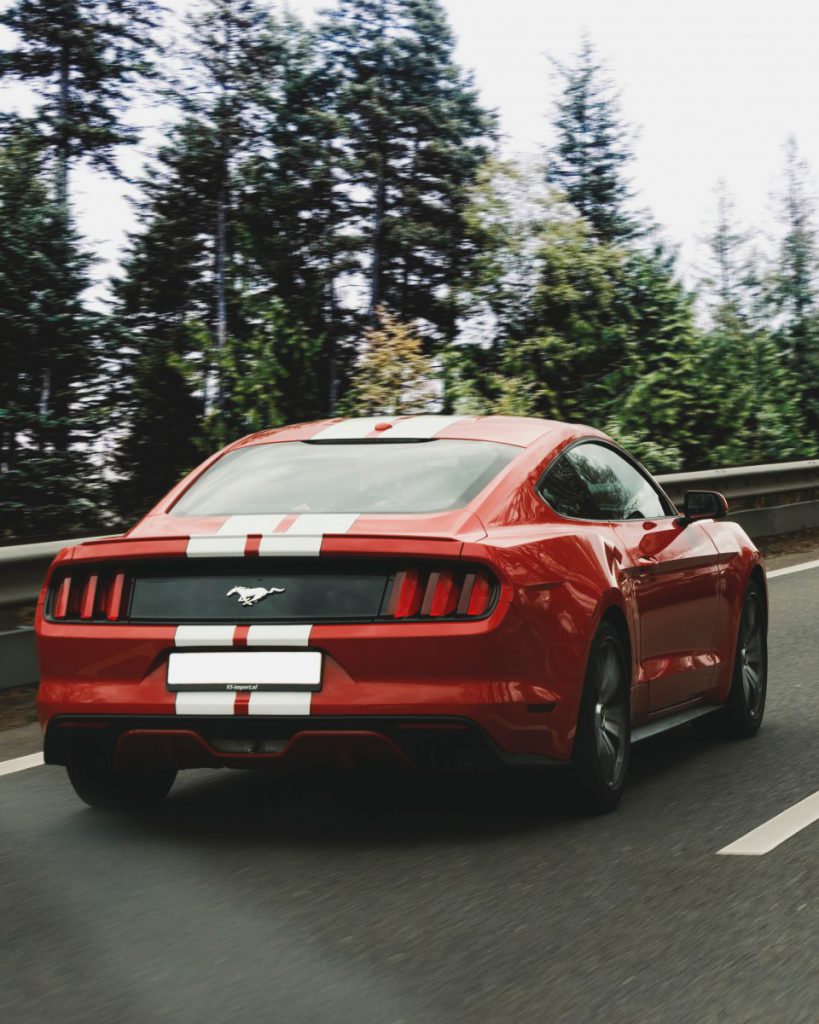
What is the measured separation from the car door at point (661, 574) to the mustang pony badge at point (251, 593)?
4.71ft

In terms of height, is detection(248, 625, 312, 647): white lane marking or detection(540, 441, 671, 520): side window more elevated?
detection(540, 441, 671, 520): side window

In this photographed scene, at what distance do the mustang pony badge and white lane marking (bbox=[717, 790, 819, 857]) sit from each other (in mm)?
1591

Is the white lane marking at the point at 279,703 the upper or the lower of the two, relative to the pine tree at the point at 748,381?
lower

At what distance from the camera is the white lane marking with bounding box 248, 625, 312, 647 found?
5.18 metres

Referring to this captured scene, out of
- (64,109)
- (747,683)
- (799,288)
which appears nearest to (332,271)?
(64,109)

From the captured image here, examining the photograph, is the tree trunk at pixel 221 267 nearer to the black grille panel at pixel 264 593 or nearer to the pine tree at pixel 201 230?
the pine tree at pixel 201 230

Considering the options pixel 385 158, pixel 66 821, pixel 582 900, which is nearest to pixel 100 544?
pixel 66 821

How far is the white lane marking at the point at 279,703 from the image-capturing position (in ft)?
16.9

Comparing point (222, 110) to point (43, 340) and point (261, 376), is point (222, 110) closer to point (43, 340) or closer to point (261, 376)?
point (261, 376)

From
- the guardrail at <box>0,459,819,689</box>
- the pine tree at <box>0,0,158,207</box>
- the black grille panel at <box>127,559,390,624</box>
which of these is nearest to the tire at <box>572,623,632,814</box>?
the black grille panel at <box>127,559,390,624</box>

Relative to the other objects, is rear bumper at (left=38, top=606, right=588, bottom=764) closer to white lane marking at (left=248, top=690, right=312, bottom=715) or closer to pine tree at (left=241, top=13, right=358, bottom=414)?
white lane marking at (left=248, top=690, right=312, bottom=715)

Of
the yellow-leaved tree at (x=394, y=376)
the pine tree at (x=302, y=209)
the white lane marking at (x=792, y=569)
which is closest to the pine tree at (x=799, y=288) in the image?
the yellow-leaved tree at (x=394, y=376)

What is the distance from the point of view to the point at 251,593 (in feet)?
17.3

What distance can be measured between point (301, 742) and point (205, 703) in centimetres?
32
